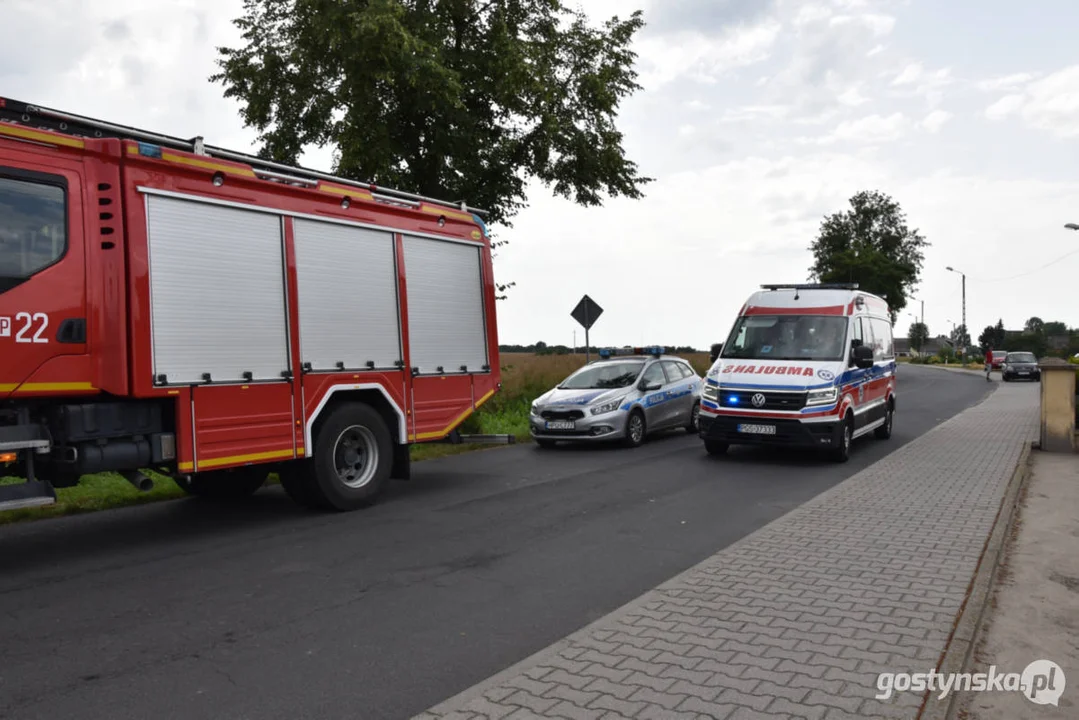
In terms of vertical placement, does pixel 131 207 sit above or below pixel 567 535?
above

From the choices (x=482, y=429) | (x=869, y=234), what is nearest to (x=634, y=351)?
(x=482, y=429)

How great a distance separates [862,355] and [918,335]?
124 meters

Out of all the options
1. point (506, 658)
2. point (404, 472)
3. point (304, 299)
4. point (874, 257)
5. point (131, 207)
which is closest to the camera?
point (506, 658)

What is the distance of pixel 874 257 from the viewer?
6475 centimetres

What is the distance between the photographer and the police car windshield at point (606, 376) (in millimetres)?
15344

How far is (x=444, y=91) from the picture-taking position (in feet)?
56.3

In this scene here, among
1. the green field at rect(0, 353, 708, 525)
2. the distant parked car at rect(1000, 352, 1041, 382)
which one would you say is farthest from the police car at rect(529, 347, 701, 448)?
the distant parked car at rect(1000, 352, 1041, 382)

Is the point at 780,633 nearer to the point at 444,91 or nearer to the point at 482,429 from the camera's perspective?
the point at 482,429

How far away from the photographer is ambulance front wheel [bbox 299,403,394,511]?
8617 millimetres

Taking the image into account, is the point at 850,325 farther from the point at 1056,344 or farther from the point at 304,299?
the point at 1056,344

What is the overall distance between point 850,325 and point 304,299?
8.08 metres

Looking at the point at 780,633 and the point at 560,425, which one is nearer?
the point at 780,633

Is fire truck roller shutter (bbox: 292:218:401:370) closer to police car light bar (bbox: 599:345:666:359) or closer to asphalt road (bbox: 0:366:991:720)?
asphalt road (bbox: 0:366:991:720)

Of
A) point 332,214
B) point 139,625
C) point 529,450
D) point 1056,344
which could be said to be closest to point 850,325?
point 529,450
